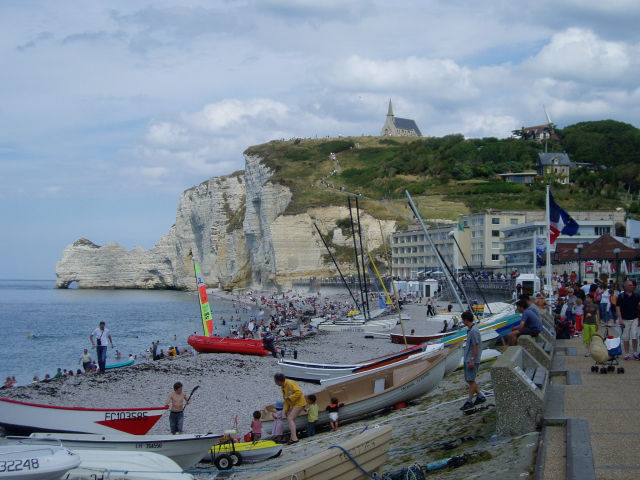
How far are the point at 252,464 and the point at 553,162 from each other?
109718 mm

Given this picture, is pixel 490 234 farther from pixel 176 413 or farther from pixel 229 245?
pixel 176 413

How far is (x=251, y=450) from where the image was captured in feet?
39.1

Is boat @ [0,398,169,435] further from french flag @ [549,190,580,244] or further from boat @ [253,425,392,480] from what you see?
french flag @ [549,190,580,244]

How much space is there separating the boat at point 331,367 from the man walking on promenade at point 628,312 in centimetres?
700

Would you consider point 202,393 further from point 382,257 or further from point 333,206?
point 333,206

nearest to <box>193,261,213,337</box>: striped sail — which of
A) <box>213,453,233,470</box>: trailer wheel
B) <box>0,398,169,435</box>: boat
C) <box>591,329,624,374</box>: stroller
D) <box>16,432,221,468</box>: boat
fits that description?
<box>0,398,169,435</box>: boat

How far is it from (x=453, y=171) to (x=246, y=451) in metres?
109

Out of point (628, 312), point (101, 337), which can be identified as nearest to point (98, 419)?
point (101, 337)

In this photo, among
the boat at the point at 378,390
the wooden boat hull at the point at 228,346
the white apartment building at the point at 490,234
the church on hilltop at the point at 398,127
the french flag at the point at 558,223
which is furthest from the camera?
the church on hilltop at the point at 398,127

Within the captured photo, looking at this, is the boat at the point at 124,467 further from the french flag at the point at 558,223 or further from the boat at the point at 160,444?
the french flag at the point at 558,223

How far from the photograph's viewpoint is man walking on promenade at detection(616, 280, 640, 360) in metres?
12.8

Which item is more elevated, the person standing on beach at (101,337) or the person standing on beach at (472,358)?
the person standing on beach at (472,358)

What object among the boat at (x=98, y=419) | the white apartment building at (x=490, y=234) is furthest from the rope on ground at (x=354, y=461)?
the white apartment building at (x=490, y=234)

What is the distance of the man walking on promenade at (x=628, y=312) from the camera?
42.0ft
